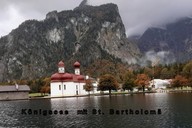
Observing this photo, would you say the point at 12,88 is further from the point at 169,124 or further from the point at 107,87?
the point at 169,124

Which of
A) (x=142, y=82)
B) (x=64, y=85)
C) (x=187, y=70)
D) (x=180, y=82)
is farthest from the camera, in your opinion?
(x=187, y=70)

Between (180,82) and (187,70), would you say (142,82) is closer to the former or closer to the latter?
(180,82)

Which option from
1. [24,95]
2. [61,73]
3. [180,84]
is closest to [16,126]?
[24,95]

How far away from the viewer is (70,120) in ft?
153

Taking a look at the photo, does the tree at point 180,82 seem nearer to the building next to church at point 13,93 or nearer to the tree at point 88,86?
the tree at point 88,86

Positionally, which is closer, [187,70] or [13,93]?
[13,93]

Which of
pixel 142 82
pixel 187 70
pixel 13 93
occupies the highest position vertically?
pixel 187 70

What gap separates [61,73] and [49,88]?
9.93 meters

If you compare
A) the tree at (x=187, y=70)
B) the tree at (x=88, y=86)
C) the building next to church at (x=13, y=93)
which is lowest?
the building next to church at (x=13, y=93)

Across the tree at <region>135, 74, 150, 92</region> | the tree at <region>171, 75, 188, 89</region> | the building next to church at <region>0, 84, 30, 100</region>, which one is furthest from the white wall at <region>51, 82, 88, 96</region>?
the tree at <region>171, 75, 188, 89</region>

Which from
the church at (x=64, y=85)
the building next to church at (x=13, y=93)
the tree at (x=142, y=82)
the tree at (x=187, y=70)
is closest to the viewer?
the building next to church at (x=13, y=93)

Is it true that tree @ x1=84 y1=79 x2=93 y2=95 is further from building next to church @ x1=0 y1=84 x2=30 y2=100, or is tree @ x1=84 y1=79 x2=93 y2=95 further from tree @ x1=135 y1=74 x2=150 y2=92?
building next to church @ x1=0 y1=84 x2=30 y2=100

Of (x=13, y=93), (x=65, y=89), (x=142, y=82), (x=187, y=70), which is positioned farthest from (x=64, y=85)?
(x=187, y=70)

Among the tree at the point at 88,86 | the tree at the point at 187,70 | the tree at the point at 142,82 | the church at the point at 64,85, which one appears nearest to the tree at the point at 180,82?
the tree at the point at 187,70
